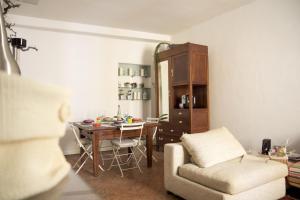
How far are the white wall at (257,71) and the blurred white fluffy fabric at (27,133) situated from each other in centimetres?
341

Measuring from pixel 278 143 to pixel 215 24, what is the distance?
2.40 m

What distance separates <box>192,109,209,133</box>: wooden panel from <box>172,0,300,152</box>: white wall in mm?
151

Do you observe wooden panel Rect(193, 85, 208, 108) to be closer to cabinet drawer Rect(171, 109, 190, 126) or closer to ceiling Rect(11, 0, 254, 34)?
cabinet drawer Rect(171, 109, 190, 126)

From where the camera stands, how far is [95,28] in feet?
15.0

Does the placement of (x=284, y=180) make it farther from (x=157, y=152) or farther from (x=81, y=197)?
(x=157, y=152)

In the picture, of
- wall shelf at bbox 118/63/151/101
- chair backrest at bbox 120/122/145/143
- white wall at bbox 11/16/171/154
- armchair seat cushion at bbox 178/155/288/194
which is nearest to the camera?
armchair seat cushion at bbox 178/155/288/194

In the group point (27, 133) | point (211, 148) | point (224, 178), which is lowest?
point (224, 178)

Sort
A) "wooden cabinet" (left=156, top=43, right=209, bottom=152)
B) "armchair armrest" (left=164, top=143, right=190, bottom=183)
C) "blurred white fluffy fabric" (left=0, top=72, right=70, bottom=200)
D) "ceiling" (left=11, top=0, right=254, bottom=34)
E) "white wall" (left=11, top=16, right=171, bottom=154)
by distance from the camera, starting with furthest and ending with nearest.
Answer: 1. "white wall" (left=11, top=16, right=171, bottom=154)
2. "wooden cabinet" (left=156, top=43, right=209, bottom=152)
3. "ceiling" (left=11, top=0, right=254, bottom=34)
4. "armchair armrest" (left=164, top=143, right=190, bottom=183)
5. "blurred white fluffy fabric" (left=0, top=72, right=70, bottom=200)

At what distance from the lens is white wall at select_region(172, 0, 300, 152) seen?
120 inches

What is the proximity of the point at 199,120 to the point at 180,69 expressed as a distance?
1056mm

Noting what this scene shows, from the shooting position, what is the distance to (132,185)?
2.79 meters

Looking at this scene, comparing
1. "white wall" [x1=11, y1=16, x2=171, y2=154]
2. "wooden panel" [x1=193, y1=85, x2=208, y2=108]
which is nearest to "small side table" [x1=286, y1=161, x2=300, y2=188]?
"wooden panel" [x1=193, y1=85, x2=208, y2=108]

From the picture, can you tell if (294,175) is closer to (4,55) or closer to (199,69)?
(199,69)

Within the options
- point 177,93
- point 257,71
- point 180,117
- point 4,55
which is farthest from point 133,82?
point 4,55
